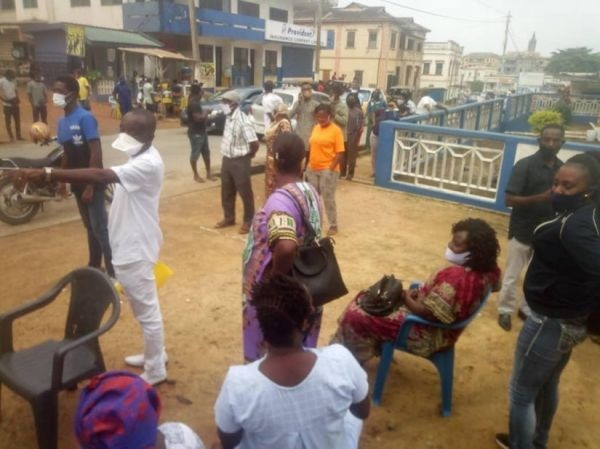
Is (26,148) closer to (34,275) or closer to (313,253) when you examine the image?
(34,275)

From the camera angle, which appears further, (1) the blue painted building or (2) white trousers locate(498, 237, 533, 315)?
(1) the blue painted building

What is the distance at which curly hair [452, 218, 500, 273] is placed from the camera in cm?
268

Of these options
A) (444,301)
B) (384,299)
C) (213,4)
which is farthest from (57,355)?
(213,4)

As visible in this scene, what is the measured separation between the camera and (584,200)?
2.11 meters

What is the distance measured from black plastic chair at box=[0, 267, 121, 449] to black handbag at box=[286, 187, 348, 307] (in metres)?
1.02

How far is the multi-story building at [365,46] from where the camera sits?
41.3 m

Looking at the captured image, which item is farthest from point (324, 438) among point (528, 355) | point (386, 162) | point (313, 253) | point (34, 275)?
point (386, 162)

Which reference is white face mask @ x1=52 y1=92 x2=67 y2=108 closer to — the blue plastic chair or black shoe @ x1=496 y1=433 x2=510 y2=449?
the blue plastic chair

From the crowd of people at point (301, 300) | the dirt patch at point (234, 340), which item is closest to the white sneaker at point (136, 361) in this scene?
the crowd of people at point (301, 300)

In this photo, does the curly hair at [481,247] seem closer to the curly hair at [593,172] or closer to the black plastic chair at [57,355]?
the curly hair at [593,172]

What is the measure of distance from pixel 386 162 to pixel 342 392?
7.30 meters

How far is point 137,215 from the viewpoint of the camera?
2.79 m

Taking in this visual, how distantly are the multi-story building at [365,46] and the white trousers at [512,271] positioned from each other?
123 ft

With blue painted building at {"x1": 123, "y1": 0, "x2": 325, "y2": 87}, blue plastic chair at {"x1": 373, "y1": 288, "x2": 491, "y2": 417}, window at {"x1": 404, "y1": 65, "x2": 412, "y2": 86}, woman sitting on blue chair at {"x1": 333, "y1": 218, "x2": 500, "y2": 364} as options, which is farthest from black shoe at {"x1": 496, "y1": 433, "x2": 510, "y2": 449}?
window at {"x1": 404, "y1": 65, "x2": 412, "y2": 86}
